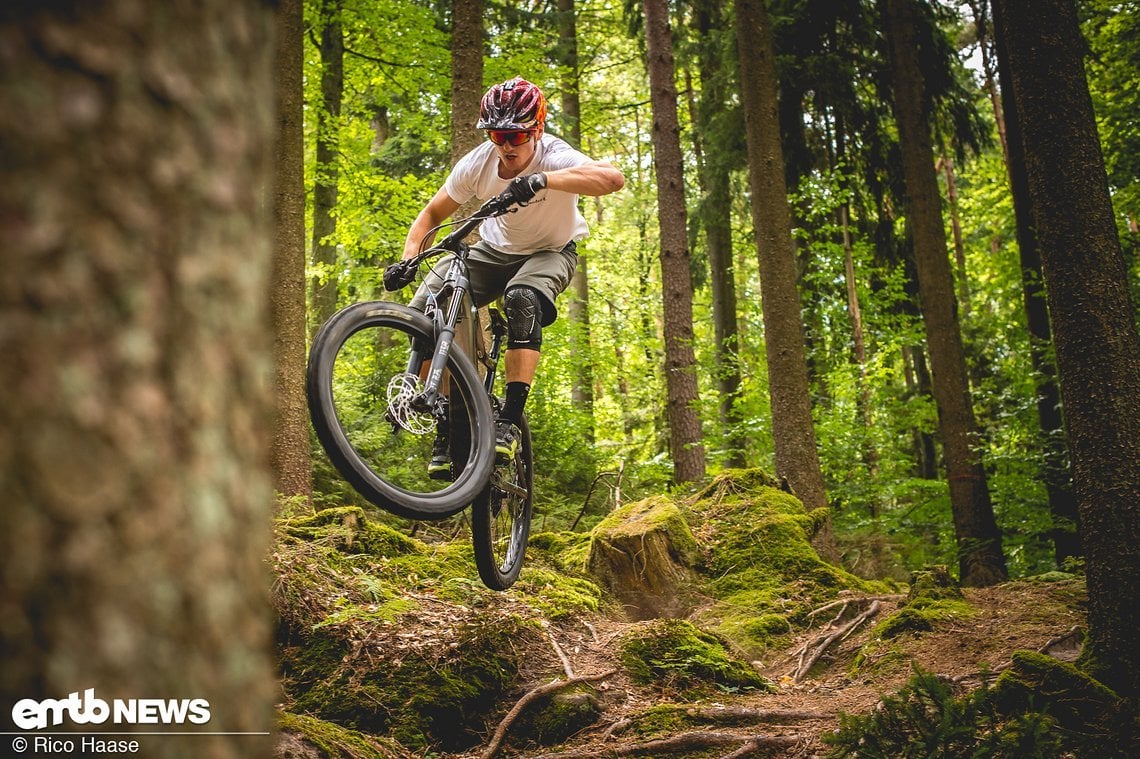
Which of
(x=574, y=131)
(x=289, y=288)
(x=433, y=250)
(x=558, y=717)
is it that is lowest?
(x=558, y=717)

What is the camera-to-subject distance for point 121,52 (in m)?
0.93

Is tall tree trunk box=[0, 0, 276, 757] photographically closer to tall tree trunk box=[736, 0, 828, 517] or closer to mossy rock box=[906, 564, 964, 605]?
mossy rock box=[906, 564, 964, 605]

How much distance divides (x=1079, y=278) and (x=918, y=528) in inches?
421

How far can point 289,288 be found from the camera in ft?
Answer: 26.3

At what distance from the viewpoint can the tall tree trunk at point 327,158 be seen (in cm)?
1372

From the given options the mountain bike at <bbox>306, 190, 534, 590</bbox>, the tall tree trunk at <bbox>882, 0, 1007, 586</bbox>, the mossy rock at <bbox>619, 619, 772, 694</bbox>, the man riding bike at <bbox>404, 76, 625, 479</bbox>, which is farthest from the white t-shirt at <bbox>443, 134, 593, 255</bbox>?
the tall tree trunk at <bbox>882, 0, 1007, 586</bbox>

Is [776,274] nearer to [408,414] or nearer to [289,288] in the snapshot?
[289,288]

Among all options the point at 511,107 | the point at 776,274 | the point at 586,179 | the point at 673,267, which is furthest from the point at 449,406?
the point at 673,267

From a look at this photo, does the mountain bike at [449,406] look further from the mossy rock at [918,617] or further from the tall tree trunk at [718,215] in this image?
the tall tree trunk at [718,215]

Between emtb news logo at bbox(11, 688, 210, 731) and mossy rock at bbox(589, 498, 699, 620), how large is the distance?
6740mm

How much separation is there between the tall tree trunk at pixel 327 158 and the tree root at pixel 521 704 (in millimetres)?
10881

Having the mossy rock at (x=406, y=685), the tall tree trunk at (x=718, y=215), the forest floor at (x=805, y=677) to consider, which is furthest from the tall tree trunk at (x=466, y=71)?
the tall tree trunk at (x=718, y=215)

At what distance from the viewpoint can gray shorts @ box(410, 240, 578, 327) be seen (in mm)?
4738

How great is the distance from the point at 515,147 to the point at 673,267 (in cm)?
758
